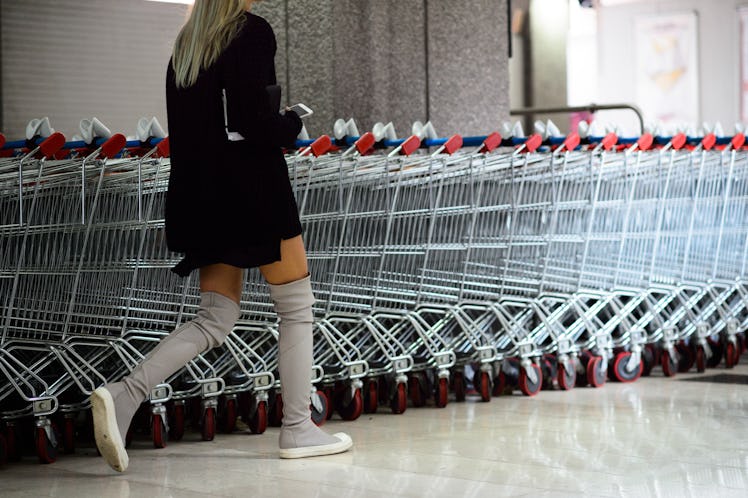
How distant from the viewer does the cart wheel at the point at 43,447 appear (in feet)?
14.4

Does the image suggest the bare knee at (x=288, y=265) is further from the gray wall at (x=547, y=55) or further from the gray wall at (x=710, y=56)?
the gray wall at (x=710, y=56)

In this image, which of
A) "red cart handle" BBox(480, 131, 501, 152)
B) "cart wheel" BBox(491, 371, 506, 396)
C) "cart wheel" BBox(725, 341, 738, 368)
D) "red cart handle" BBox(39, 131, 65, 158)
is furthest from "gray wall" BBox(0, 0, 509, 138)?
"red cart handle" BBox(39, 131, 65, 158)

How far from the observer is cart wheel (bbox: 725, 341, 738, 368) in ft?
22.6

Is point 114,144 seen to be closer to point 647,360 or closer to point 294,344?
point 294,344

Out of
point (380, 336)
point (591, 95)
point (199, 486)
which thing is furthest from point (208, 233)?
point (591, 95)

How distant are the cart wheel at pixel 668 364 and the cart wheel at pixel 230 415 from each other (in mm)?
2489

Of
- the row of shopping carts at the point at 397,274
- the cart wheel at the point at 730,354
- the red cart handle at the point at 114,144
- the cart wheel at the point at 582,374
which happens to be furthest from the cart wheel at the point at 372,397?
the cart wheel at the point at 730,354

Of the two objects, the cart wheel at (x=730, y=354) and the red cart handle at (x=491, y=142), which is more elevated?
the red cart handle at (x=491, y=142)

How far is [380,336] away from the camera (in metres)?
5.40

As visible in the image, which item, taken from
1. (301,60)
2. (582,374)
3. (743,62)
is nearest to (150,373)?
(582,374)

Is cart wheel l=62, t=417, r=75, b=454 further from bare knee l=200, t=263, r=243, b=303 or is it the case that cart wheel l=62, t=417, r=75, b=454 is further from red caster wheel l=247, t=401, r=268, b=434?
bare knee l=200, t=263, r=243, b=303

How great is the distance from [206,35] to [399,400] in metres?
1.95

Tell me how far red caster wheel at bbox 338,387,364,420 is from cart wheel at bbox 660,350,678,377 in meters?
1.93

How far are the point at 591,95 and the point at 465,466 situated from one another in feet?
41.7
